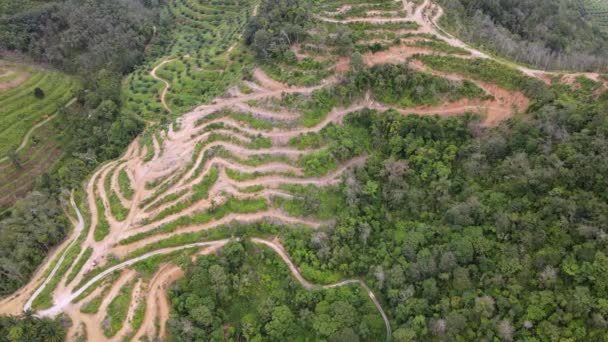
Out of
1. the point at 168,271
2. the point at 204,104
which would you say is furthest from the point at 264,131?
the point at 168,271

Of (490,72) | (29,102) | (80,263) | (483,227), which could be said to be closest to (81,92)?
(29,102)

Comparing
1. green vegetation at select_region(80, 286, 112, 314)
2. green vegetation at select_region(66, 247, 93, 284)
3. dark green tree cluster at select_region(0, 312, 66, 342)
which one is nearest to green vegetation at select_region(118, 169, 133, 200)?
green vegetation at select_region(66, 247, 93, 284)

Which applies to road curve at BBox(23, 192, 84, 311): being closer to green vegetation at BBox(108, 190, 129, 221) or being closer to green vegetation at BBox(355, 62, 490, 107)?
green vegetation at BBox(108, 190, 129, 221)

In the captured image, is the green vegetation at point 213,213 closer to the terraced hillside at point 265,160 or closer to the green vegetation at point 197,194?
the terraced hillside at point 265,160

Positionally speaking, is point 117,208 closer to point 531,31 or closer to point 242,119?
point 242,119

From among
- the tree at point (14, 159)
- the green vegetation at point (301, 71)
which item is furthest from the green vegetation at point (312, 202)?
the tree at point (14, 159)
